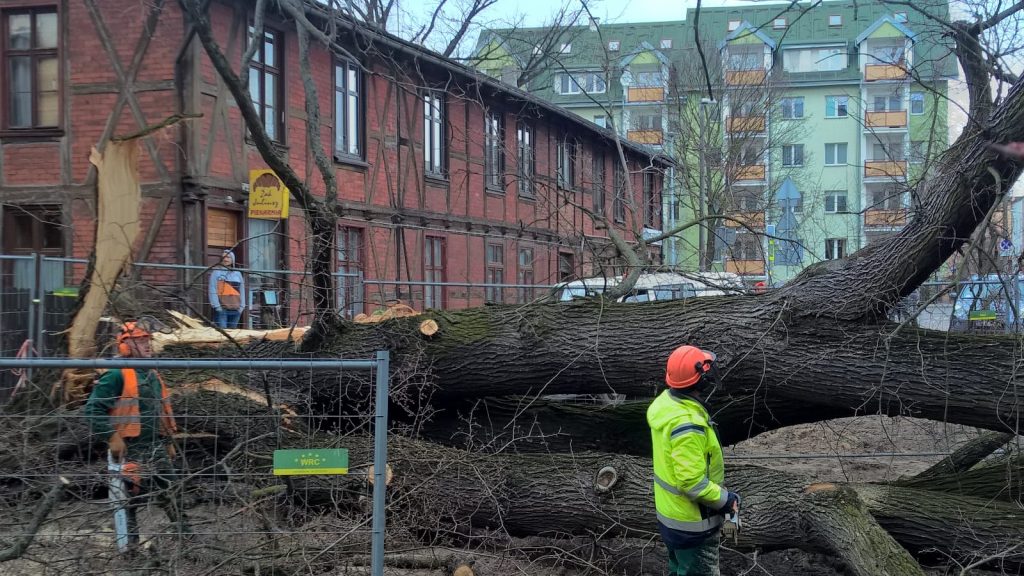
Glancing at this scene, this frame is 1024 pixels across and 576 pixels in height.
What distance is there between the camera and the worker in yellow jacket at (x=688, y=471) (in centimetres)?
448

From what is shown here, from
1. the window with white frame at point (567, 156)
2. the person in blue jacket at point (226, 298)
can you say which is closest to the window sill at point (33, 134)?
the person in blue jacket at point (226, 298)

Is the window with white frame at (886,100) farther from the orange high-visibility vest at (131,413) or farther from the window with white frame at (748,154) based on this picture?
the orange high-visibility vest at (131,413)

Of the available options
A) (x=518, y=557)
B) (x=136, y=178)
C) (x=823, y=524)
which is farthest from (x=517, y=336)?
(x=136, y=178)

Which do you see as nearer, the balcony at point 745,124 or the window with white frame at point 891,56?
the window with white frame at point 891,56

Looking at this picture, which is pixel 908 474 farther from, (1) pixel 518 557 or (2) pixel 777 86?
(2) pixel 777 86

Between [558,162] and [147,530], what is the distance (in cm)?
2042

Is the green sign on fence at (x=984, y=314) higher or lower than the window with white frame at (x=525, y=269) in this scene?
lower

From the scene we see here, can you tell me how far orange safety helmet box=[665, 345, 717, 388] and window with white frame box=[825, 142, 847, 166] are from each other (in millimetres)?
47978

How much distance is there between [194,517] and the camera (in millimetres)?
4582

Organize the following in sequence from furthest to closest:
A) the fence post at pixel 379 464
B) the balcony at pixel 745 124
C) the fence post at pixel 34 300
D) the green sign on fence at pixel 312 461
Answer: the balcony at pixel 745 124
the fence post at pixel 34 300
the fence post at pixel 379 464
the green sign on fence at pixel 312 461

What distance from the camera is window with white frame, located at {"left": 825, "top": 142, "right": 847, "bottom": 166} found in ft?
162

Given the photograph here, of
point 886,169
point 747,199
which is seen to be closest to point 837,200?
point 747,199

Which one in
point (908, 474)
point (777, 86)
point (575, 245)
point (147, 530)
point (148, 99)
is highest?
point (777, 86)

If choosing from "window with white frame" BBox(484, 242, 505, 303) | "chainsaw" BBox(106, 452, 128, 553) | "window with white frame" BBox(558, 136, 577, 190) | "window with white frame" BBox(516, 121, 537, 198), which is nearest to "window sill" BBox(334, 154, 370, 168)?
"window with white frame" BBox(484, 242, 505, 303)
